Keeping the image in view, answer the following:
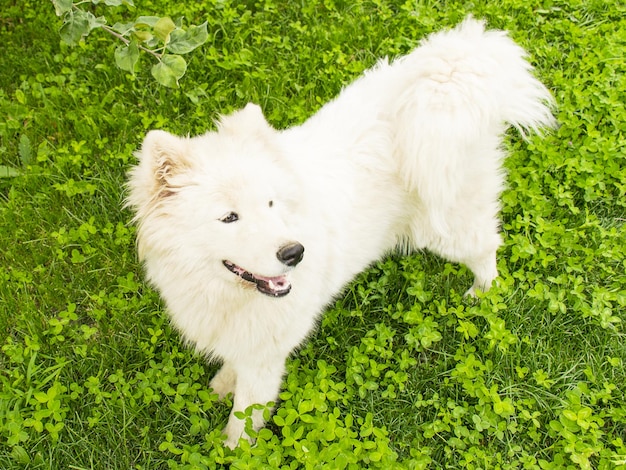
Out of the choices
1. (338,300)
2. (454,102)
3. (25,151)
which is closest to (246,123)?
(454,102)

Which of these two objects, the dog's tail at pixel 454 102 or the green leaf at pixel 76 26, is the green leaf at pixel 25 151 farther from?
the dog's tail at pixel 454 102

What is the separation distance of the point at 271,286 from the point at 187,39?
3.40 ft

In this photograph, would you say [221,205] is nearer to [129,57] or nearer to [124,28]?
[129,57]

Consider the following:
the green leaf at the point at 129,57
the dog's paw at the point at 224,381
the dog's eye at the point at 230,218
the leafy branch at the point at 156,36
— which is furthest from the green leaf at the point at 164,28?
the dog's paw at the point at 224,381

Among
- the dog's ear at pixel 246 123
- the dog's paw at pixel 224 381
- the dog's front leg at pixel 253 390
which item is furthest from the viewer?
the dog's paw at pixel 224 381

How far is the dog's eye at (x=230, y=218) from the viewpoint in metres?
2.09

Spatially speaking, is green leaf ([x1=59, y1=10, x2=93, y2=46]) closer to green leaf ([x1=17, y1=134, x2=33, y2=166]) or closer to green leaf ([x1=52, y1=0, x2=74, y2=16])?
green leaf ([x1=52, y1=0, x2=74, y2=16])

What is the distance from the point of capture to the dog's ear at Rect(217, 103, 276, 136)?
2236 millimetres

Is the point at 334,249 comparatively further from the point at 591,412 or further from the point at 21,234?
the point at 21,234

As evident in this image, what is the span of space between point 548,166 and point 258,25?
2.46m

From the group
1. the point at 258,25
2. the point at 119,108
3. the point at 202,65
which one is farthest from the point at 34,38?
the point at 258,25

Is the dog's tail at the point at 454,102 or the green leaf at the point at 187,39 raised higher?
the green leaf at the point at 187,39

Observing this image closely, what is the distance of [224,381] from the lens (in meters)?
2.94

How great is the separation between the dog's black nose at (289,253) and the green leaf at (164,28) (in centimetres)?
90
